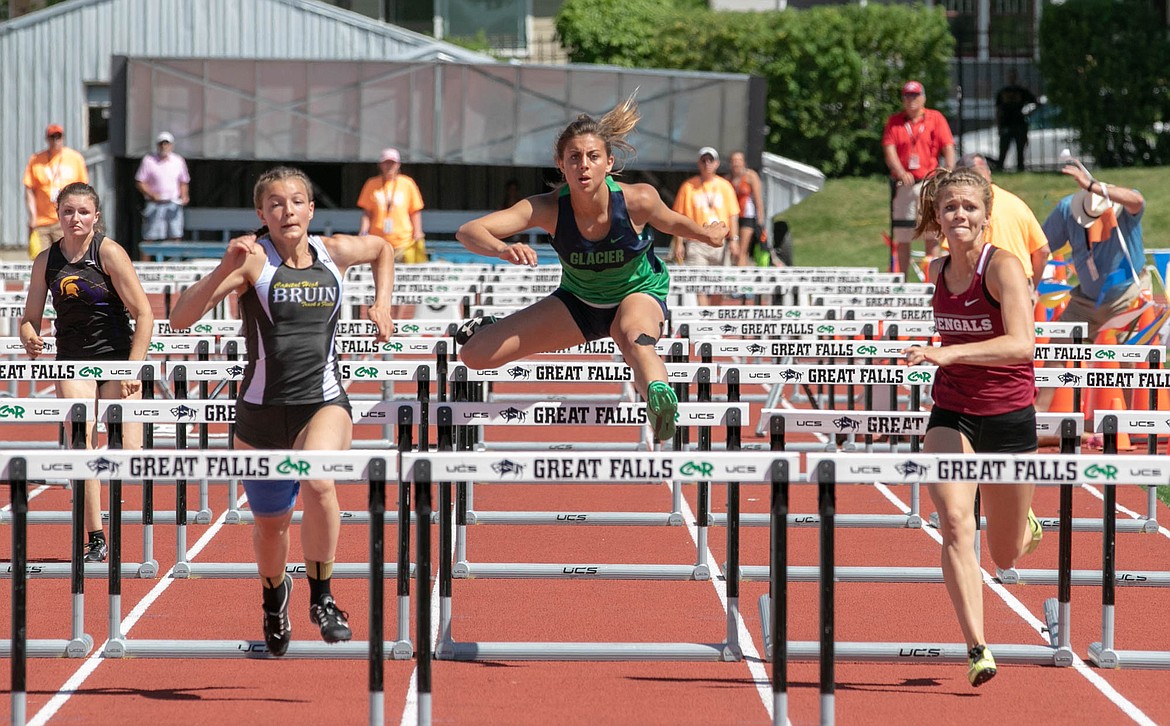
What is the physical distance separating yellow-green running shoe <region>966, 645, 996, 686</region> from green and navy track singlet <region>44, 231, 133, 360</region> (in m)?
4.49

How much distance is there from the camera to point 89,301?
7988 millimetres

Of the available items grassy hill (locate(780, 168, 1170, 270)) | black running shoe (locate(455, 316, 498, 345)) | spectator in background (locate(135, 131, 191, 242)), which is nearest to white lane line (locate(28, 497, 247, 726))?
black running shoe (locate(455, 316, 498, 345))

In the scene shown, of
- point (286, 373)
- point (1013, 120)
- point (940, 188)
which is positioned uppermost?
point (1013, 120)

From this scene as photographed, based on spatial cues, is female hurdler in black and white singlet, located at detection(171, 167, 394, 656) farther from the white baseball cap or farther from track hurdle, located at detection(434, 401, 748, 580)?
the white baseball cap

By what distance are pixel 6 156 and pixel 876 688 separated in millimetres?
26399

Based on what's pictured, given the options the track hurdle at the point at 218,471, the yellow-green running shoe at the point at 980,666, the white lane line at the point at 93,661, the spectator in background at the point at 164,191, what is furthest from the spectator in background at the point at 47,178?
the yellow-green running shoe at the point at 980,666

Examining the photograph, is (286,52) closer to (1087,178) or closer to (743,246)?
(743,246)

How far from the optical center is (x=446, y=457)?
16.5 ft

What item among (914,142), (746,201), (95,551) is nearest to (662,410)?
(95,551)

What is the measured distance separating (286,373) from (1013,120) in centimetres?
2703

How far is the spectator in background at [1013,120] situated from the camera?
30750mm

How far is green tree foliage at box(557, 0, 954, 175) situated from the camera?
31.8 meters

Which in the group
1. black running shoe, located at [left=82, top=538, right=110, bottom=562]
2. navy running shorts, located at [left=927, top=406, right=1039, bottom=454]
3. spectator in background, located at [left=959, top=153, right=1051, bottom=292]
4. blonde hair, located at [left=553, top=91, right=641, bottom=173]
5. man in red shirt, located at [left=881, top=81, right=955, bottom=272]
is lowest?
black running shoe, located at [left=82, top=538, right=110, bottom=562]

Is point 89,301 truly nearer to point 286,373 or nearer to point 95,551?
point 95,551
